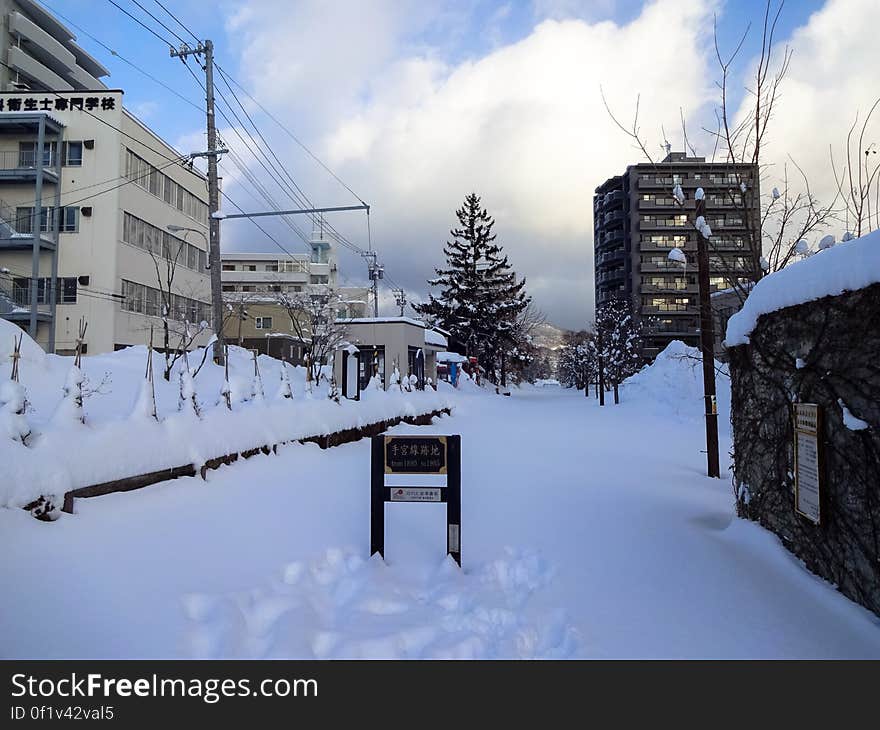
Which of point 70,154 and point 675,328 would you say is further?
point 675,328

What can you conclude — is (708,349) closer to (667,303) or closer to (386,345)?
(386,345)

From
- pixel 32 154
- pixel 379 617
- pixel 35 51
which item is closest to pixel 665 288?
pixel 32 154

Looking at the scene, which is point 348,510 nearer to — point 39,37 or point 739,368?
Result: point 739,368

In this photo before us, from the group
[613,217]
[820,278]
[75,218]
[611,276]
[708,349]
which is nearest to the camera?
[820,278]

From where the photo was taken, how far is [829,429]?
3.67 m

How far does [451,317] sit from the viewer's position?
4856 cm

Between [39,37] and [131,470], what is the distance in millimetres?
45180

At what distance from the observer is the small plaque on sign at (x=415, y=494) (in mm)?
4332

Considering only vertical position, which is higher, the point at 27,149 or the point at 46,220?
the point at 27,149

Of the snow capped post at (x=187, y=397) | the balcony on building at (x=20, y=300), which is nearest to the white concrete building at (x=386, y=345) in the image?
the balcony on building at (x=20, y=300)

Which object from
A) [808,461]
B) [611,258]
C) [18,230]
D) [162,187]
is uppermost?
[611,258]

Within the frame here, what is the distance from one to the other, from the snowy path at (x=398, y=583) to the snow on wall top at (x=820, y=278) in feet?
6.51
